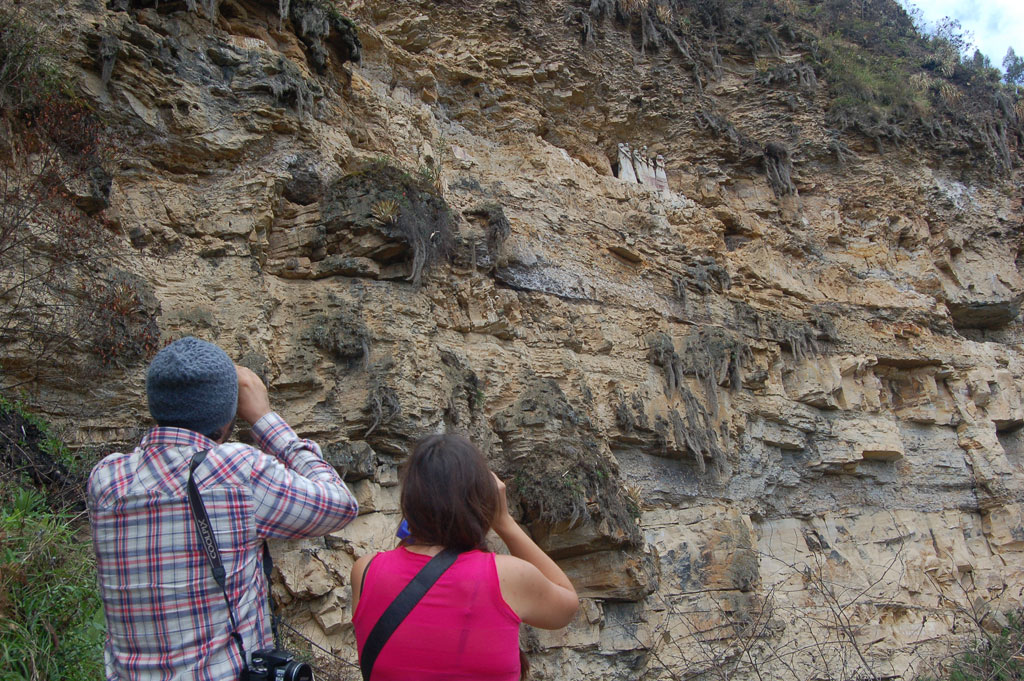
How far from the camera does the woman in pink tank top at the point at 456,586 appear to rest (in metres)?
1.81

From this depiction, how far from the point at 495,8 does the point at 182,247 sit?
777 cm

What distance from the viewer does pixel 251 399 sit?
83.6 inches

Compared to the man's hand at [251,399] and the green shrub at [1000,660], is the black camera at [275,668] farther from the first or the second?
the green shrub at [1000,660]

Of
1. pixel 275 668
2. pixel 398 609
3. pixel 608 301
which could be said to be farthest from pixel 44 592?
pixel 608 301

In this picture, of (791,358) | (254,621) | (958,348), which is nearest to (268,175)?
(254,621)

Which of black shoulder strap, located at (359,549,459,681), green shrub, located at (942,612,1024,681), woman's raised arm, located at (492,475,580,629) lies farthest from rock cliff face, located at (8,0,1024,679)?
black shoulder strap, located at (359,549,459,681)

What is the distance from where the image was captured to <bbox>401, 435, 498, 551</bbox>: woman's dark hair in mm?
1936

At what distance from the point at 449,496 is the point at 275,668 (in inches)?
23.6

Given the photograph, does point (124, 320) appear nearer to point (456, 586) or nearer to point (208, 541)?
point (208, 541)

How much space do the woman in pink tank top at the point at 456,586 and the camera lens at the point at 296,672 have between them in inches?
6.2

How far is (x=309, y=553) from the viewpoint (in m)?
5.86

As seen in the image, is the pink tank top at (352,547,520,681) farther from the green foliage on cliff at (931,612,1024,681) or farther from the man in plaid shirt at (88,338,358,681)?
the green foliage on cliff at (931,612,1024,681)

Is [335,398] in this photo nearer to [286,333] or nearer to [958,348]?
[286,333]

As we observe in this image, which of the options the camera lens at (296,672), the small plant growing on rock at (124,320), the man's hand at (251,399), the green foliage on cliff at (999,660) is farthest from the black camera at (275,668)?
the small plant growing on rock at (124,320)
